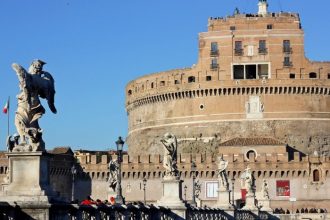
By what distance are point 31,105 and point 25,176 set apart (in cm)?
118

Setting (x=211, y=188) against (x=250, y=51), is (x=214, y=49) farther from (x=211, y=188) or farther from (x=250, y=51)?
(x=211, y=188)

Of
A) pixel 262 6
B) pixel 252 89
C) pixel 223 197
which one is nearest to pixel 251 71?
pixel 252 89

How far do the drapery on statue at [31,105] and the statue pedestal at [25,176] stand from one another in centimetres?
13

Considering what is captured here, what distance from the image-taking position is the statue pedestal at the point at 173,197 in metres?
21.8

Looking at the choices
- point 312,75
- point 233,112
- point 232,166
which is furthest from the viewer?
point 312,75

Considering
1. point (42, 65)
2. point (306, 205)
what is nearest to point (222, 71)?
point (306, 205)

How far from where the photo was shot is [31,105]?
13.2 m

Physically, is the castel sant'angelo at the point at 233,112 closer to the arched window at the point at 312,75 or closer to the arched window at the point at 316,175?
the arched window at the point at 312,75

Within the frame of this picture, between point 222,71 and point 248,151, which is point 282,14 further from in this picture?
point 248,151

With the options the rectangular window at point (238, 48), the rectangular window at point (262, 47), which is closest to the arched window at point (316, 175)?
the rectangular window at point (262, 47)

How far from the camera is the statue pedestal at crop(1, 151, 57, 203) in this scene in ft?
41.8

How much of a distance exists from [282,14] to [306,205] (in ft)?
72.3

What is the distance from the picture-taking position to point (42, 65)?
44.2 ft

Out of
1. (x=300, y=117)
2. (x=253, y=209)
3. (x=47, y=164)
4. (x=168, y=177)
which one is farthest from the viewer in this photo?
(x=300, y=117)
